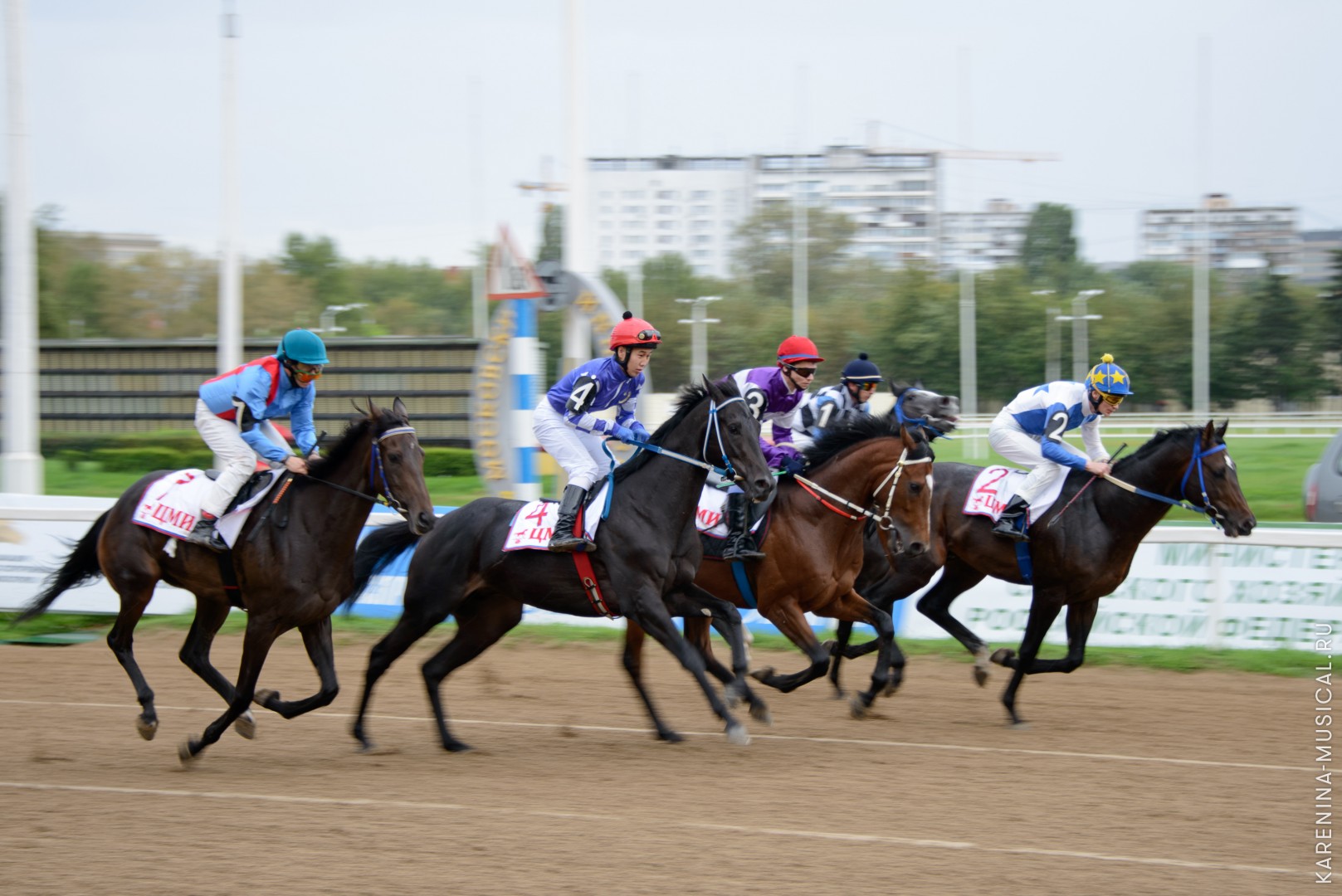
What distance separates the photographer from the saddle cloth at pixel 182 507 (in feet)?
22.2

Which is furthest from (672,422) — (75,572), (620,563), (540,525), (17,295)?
(17,295)

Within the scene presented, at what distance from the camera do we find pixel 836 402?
843cm

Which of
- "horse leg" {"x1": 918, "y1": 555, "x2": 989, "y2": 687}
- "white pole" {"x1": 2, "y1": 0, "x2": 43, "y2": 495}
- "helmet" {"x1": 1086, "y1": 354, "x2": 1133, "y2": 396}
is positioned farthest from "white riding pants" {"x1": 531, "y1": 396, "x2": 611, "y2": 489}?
"white pole" {"x1": 2, "y1": 0, "x2": 43, "y2": 495}

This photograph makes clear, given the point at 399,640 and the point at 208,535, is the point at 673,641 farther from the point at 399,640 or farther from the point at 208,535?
the point at 208,535

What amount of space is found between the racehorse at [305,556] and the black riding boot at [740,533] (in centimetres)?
193

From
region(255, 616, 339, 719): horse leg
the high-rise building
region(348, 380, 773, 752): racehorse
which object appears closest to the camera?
region(348, 380, 773, 752): racehorse

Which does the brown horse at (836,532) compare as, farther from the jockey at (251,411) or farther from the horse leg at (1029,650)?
the jockey at (251,411)

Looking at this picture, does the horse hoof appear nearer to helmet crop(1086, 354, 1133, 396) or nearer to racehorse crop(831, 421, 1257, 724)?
racehorse crop(831, 421, 1257, 724)

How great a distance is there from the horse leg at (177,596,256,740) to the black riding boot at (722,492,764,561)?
2.83 m

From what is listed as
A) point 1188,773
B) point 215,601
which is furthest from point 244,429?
point 1188,773

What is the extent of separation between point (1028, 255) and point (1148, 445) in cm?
6819

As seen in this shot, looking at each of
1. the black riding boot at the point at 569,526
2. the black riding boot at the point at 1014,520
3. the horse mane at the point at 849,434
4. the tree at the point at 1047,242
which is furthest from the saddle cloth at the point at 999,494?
the tree at the point at 1047,242

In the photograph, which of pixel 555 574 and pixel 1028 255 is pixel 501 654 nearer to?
pixel 555 574

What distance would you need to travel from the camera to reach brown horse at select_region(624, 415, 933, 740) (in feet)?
23.5
